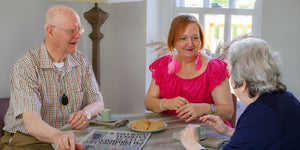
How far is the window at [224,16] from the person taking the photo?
3473 millimetres

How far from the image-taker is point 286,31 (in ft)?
10.4

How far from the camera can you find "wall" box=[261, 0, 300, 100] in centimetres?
313

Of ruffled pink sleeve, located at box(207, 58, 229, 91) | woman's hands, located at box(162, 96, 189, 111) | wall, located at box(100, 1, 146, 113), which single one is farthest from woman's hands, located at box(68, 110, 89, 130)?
wall, located at box(100, 1, 146, 113)

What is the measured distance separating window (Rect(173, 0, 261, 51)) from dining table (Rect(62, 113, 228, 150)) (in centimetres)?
119

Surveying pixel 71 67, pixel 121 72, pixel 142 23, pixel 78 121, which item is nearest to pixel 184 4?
pixel 142 23

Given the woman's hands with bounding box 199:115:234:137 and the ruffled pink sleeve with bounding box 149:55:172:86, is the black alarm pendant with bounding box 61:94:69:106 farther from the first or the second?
the woman's hands with bounding box 199:115:234:137

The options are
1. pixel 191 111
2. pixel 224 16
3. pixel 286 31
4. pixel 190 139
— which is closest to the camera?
pixel 190 139

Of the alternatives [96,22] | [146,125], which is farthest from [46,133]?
[96,22]

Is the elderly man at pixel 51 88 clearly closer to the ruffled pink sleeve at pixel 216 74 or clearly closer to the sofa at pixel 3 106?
the sofa at pixel 3 106

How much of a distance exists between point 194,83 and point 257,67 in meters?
1.05

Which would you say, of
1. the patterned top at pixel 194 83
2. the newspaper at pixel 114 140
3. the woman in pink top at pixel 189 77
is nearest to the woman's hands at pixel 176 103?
the woman in pink top at pixel 189 77

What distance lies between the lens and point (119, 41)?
12.2 ft

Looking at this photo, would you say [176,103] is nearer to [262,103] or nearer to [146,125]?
[146,125]

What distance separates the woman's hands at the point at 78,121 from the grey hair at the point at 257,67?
995mm
